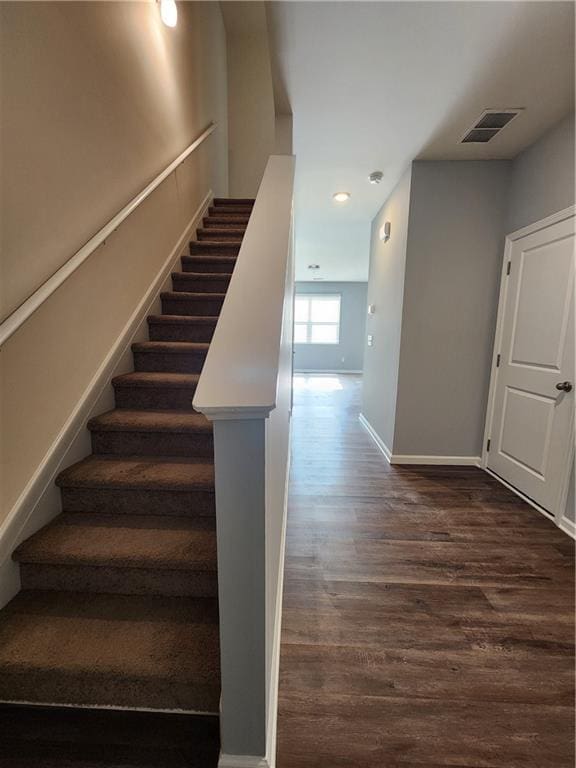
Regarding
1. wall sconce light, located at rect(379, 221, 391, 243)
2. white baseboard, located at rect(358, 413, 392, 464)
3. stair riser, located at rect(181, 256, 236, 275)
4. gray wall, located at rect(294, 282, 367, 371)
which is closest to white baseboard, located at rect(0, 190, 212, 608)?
stair riser, located at rect(181, 256, 236, 275)

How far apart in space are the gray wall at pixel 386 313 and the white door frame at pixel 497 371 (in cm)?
83

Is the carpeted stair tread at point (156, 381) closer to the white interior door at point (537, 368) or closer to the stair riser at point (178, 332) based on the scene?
the stair riser at point (178, 332)

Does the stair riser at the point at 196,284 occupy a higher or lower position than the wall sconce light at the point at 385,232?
lower

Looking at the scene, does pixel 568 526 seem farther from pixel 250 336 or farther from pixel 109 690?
pixel 109 690

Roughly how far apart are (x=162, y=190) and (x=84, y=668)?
2.77 metres

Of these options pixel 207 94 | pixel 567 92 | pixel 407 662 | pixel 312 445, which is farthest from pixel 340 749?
pixel 207 94

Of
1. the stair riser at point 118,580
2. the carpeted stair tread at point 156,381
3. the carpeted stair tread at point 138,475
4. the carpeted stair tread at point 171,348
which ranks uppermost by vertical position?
the carpeted stair tread at point 171,348

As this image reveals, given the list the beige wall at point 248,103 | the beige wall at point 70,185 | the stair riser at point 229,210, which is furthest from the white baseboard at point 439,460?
the beige wall at point 248,103

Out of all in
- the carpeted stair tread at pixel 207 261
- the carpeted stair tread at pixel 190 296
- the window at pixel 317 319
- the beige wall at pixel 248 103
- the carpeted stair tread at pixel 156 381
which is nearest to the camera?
the carpeted stair tread at pixel 156 381

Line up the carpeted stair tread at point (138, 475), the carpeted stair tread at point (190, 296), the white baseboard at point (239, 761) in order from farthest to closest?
the carpeted stair tread at point (190, 296)
the carpeted stair tread at point (138, 475)
the white baseboard at point (239, 761)

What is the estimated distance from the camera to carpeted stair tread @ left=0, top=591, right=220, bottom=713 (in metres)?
1.00

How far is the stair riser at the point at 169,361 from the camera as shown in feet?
6.70

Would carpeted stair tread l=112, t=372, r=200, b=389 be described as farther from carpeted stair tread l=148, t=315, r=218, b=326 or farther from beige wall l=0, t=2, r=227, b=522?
carpeted stair tread l=148, t=315, r=218, b=326

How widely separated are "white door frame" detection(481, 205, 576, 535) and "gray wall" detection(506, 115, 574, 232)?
0.06m
